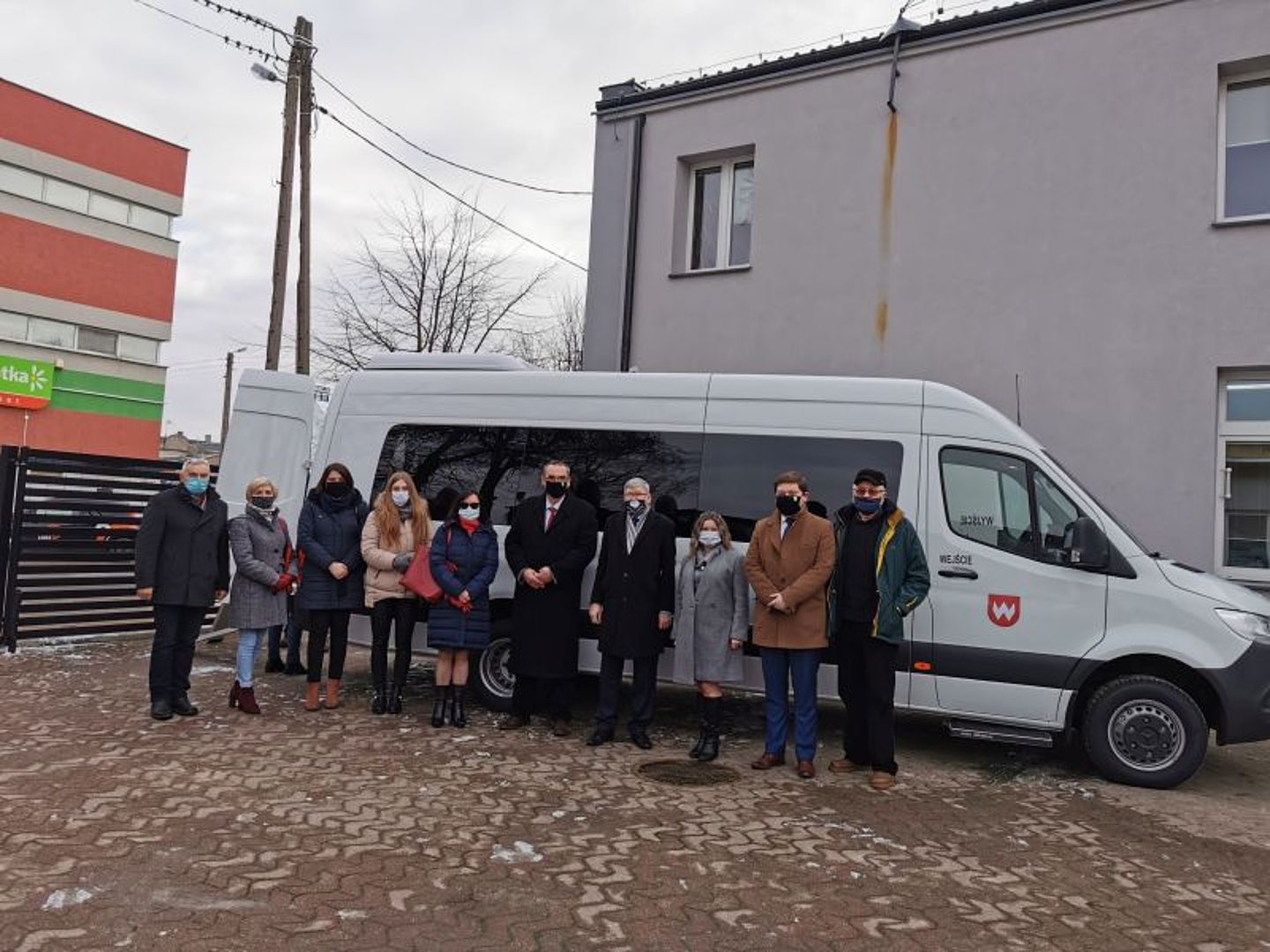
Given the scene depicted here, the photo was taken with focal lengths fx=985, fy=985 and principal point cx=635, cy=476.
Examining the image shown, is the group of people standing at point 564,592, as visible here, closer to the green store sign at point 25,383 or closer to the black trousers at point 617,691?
the black trousers at point 617,691

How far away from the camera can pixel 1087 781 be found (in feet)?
20.3

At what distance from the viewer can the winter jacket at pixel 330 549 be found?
7.02 meters

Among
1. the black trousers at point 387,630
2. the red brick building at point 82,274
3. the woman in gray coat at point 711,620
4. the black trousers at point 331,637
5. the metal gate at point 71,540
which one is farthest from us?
the red brick building at point 82,274

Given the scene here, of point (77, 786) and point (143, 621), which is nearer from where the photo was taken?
point (77, 786)

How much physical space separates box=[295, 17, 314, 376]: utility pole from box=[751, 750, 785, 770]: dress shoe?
10480mm

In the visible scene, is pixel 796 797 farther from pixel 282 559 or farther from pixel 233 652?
pixel 233 652

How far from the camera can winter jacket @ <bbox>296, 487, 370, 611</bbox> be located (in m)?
7.02

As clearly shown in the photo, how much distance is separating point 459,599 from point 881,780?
118 inches

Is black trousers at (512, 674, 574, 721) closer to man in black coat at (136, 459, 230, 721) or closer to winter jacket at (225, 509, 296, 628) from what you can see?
winter jacket at (225, 509, 296, 628)

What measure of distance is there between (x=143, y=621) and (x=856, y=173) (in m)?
9.16

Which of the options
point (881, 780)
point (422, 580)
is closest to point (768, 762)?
point (881, 780)

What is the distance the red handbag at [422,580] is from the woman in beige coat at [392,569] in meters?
0.04

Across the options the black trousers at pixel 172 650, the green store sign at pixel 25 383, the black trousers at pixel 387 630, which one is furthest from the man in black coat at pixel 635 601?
the green store sign at pixel 25 383

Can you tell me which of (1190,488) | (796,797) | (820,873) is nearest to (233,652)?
(796,797)
